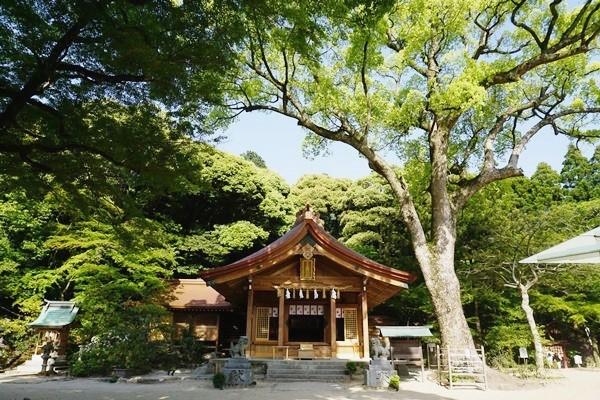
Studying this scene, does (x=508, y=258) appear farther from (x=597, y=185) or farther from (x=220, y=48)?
(x=597, y=185)

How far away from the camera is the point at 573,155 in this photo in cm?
2809

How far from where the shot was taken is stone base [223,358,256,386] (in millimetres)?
10312

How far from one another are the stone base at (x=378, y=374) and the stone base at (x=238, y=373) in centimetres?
302

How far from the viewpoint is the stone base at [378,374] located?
33.5ft

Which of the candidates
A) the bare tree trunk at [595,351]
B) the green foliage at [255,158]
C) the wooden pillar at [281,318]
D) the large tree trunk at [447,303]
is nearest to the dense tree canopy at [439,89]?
the large tree trunk at [447,303]

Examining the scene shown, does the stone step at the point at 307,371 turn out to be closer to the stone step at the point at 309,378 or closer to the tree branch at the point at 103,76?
the stone step at the point at 309,378

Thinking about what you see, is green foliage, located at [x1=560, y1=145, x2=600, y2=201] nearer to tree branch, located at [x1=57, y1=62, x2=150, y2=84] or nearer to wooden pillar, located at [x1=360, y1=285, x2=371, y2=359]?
wooden pillar, located at [x1=360, y1=285, x2=371, y2=359]

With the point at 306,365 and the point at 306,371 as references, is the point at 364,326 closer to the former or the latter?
the point at 306,365

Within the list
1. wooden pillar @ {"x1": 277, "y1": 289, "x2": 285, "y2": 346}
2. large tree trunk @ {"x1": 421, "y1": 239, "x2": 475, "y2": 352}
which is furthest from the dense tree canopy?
wooden pillar @ {"x1": 277, "y1": 289, "x2": 285, "y2": 346}

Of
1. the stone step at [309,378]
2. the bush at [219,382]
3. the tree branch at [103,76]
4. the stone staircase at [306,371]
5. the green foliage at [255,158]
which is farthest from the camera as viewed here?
the green foliage at [255,158]

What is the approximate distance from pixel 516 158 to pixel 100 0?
11.6m

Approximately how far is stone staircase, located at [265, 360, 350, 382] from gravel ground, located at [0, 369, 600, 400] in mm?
699

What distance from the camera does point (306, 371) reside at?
38.1ft

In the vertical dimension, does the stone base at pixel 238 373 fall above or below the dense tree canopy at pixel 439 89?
below
